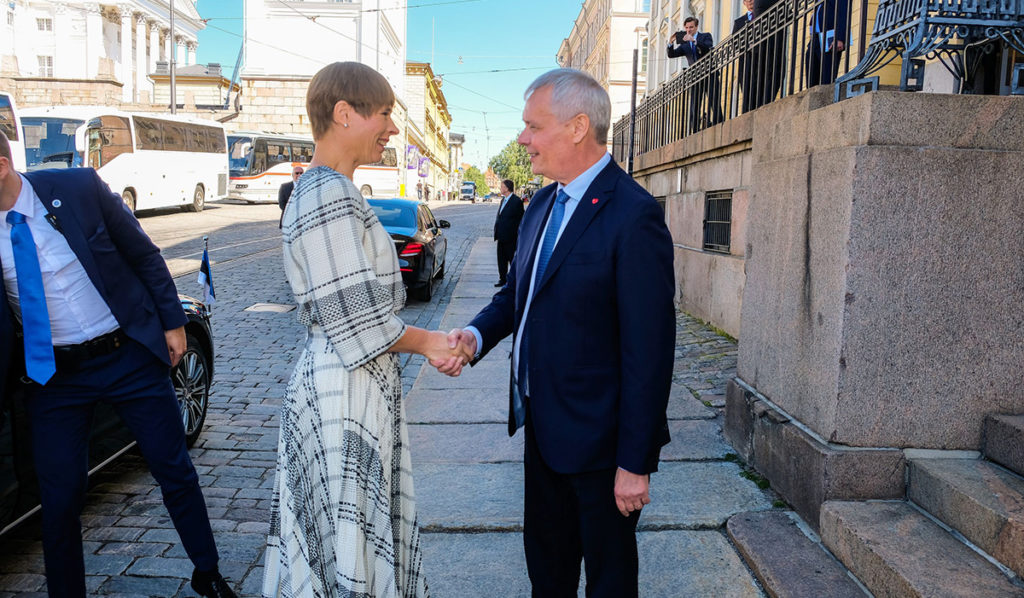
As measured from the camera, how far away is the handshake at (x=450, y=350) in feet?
7.95

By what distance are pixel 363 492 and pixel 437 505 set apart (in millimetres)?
1860

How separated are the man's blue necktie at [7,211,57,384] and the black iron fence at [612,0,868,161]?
4035mm

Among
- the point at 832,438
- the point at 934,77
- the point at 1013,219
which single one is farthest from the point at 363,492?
the point at 934,77

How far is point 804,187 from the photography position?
374cm

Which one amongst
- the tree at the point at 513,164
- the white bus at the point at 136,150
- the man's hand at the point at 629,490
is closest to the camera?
the man's hand at the point at 629,490

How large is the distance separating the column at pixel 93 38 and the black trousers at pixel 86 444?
68494 millimetres

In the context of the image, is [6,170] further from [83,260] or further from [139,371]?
[139,371]

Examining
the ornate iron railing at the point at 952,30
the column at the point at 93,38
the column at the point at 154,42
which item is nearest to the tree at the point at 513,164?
the column at the point at 154,42

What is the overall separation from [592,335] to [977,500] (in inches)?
68.5

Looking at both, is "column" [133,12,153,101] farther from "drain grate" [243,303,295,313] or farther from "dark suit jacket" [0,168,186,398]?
"dark suit jacket" [0,168,186,398]

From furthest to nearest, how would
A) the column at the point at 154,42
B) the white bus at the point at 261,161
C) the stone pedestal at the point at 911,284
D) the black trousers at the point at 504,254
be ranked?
the column at the point at 154,42
the white bus at the point at 261,161
the black trousers at the point at 504,254
the stone pedestal at the point at 911,284

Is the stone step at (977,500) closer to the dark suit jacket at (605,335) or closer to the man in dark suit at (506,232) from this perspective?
the dark suit jacket at (605,335)

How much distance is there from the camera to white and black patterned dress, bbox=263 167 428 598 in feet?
6.86

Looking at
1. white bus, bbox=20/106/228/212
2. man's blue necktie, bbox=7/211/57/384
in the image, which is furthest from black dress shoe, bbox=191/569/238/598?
white bus, bbox=20/106/228/212
